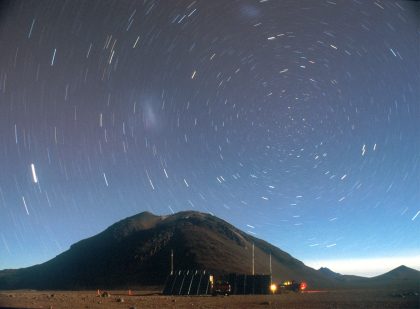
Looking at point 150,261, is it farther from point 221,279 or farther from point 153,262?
point 221,279

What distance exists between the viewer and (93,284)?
146 meters

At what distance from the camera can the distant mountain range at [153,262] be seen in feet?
480

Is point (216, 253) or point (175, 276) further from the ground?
point (216, 253)

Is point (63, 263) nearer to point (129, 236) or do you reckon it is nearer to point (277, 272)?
point (129, 236)

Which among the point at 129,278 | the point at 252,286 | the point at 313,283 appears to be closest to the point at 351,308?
the point at 252,286

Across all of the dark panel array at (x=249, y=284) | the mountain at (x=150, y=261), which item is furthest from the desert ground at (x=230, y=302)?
the mountain at (x=150, y=261)

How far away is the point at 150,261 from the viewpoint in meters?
158

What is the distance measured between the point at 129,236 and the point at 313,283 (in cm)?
8876

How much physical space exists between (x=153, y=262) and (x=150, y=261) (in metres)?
1.95

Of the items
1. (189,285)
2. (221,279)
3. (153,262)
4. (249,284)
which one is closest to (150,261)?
(153,262)

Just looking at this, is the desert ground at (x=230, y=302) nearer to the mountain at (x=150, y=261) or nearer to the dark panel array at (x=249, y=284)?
the dark panel array at (x=249, y=284)

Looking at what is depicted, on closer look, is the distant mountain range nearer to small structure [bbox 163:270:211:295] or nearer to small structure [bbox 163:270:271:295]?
small structure [bbox 163:270:211:295]

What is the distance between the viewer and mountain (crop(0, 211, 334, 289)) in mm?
146875

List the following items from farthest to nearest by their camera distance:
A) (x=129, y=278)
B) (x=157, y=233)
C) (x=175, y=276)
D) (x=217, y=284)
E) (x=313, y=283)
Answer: (x=157, y=233) < (x=313, y=283) < (x=129, y=278) < (x=175, y=276) < (x=217, y=284)
